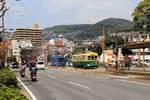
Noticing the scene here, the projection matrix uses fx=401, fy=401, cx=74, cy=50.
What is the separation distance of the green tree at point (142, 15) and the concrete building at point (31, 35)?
194ft

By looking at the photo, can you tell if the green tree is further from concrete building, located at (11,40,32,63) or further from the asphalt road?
concrete building, located at (11,40,32,63)

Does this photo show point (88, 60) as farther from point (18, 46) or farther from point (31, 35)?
point (31, 35)

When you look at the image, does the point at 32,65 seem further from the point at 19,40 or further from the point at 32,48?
the point at 32,48

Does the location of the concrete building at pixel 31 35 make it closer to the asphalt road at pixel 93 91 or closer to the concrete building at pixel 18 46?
the concrete building at pixel 18 46

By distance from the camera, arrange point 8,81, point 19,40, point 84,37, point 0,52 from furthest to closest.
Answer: point 84,37
point 19,40
point 0,52
point 8,81

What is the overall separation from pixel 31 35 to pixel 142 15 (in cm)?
8443

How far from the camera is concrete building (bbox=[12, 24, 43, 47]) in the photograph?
403 ft

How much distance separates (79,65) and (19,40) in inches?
2429

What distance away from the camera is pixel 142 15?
51812 millimetres

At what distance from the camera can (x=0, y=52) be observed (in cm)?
7356

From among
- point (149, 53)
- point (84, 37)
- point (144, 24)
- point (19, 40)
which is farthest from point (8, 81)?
point (84, 37)

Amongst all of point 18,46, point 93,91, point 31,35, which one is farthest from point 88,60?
point 31,35

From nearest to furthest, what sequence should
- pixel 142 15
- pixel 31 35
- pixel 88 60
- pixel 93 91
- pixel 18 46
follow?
Result: pixel 93 91 → pixel 142 15 → pixel 88 60 → pixel 18 46 → pixel 31 35

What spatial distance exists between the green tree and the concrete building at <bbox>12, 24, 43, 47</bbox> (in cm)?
5901
